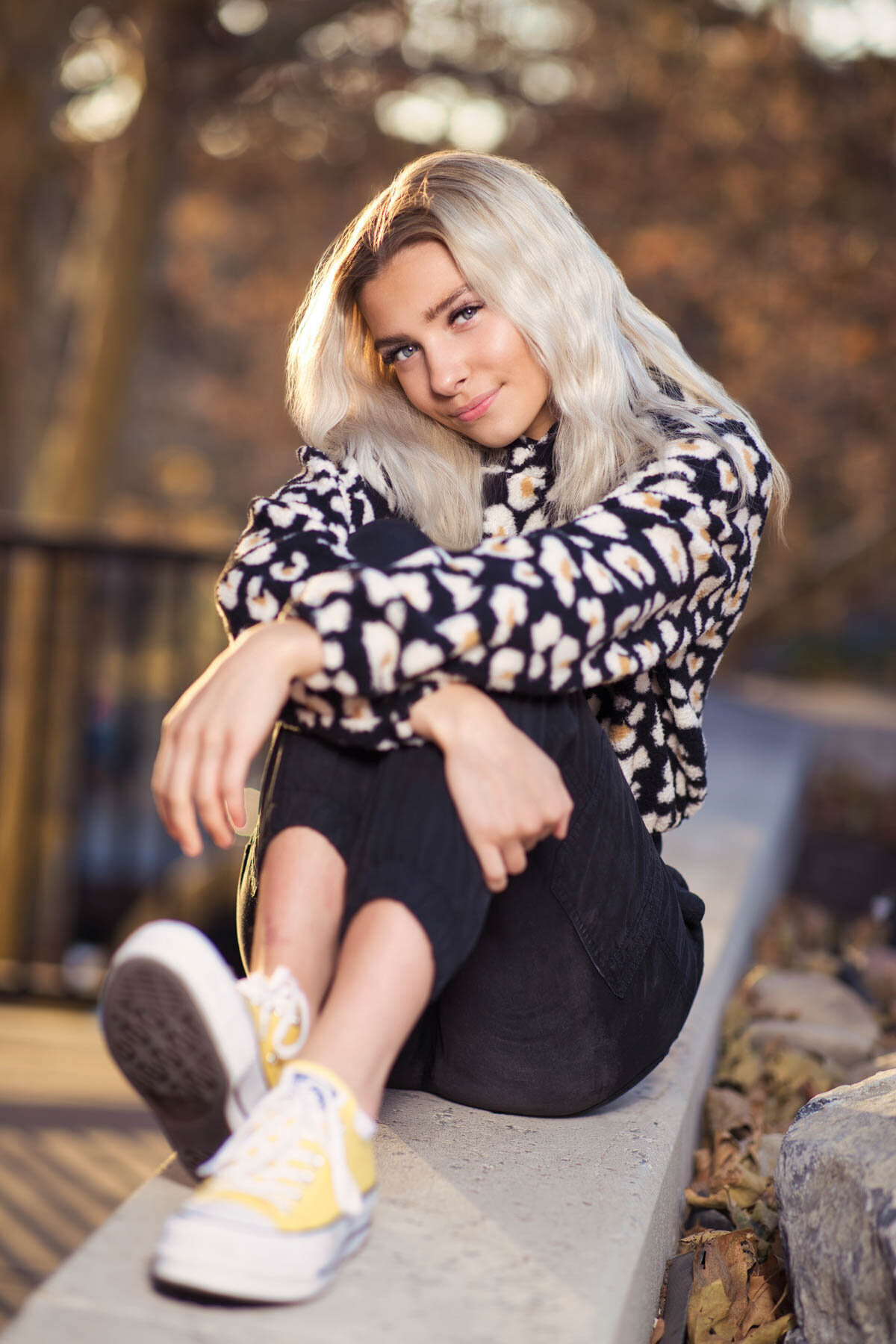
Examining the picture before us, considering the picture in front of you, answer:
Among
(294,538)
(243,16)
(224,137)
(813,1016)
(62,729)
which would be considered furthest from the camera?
(224,137)

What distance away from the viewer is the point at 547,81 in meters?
6.37

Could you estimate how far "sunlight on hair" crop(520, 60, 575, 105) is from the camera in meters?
6.32

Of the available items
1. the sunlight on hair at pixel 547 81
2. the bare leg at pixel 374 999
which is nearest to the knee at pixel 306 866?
the bare leg at pixel 374 999

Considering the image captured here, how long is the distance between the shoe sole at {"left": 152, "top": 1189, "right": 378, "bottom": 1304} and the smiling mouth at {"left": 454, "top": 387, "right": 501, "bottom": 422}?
1240mm

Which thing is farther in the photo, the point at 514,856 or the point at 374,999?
the point at 514,856

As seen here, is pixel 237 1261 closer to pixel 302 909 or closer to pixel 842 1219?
pixel 302 909

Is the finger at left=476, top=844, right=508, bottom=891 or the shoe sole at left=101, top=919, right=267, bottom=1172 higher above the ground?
the finger at left=476, top=844, right=508, bottom=891

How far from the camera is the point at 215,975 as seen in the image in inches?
48.5

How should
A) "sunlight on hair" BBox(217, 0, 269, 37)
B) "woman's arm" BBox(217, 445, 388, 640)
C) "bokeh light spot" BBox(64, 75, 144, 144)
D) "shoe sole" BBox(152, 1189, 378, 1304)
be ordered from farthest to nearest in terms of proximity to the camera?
"bokeh light spot" BBox(64, 75, 144, 144) → "sunlight on hair" BBox(217, 0, 269, 37) → "woman's arm" BBox(217, 445, 388, 640) → "shoe sole" BBox(152, 1189, 378, 1304)

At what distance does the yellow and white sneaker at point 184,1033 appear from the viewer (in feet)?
3.98

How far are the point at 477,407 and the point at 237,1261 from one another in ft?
4.22

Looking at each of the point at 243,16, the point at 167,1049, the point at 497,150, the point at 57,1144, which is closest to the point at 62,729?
the point at 243,16

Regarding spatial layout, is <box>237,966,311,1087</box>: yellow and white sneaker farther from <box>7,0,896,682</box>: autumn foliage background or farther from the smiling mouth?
<box>7,0,896,682</box>: autumn foliage background

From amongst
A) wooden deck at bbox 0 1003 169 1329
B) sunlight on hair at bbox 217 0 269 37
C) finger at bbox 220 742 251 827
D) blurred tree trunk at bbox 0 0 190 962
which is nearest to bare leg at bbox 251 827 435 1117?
finger at bbox 220 742 251 827
